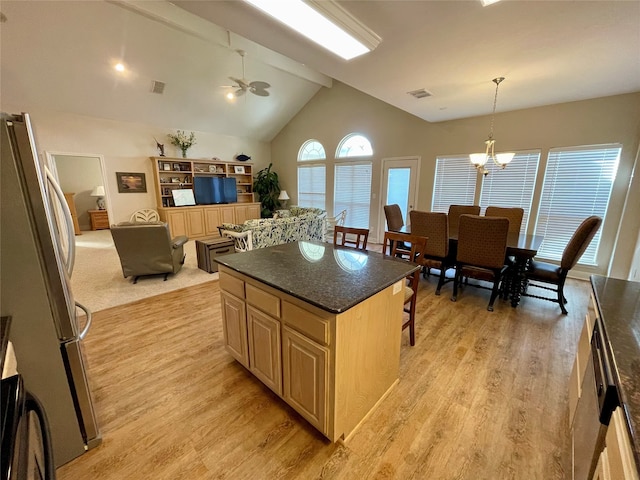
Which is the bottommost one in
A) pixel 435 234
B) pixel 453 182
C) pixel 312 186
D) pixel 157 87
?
pixel 435 234

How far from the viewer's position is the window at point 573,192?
3902 millimetres

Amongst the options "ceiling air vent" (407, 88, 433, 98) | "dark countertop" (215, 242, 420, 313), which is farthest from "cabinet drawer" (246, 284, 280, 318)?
"ceiling air vent" (407, 88, 433, 98)

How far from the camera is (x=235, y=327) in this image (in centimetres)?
200

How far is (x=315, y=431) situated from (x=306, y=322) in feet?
2.49

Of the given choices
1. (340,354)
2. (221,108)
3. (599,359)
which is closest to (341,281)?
(340,354)

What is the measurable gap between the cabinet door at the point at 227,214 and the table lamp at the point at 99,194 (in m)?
3.89

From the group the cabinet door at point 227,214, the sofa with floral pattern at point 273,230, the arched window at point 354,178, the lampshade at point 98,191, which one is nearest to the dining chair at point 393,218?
the sofa with floral pattern at point 273,230

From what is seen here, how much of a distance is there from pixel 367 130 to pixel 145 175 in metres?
5.55

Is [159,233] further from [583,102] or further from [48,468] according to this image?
[583,102]

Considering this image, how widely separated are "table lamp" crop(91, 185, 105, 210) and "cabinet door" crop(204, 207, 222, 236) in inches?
145

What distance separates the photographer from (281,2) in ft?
5.84

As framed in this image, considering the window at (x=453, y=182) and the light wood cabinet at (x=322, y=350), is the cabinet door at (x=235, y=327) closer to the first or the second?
the light wood cabinet at (x=322, y=350)

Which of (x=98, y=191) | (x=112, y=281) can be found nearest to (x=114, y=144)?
(x=98, y=191)

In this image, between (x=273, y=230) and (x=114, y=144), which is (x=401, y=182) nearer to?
(x=273, y=230)
